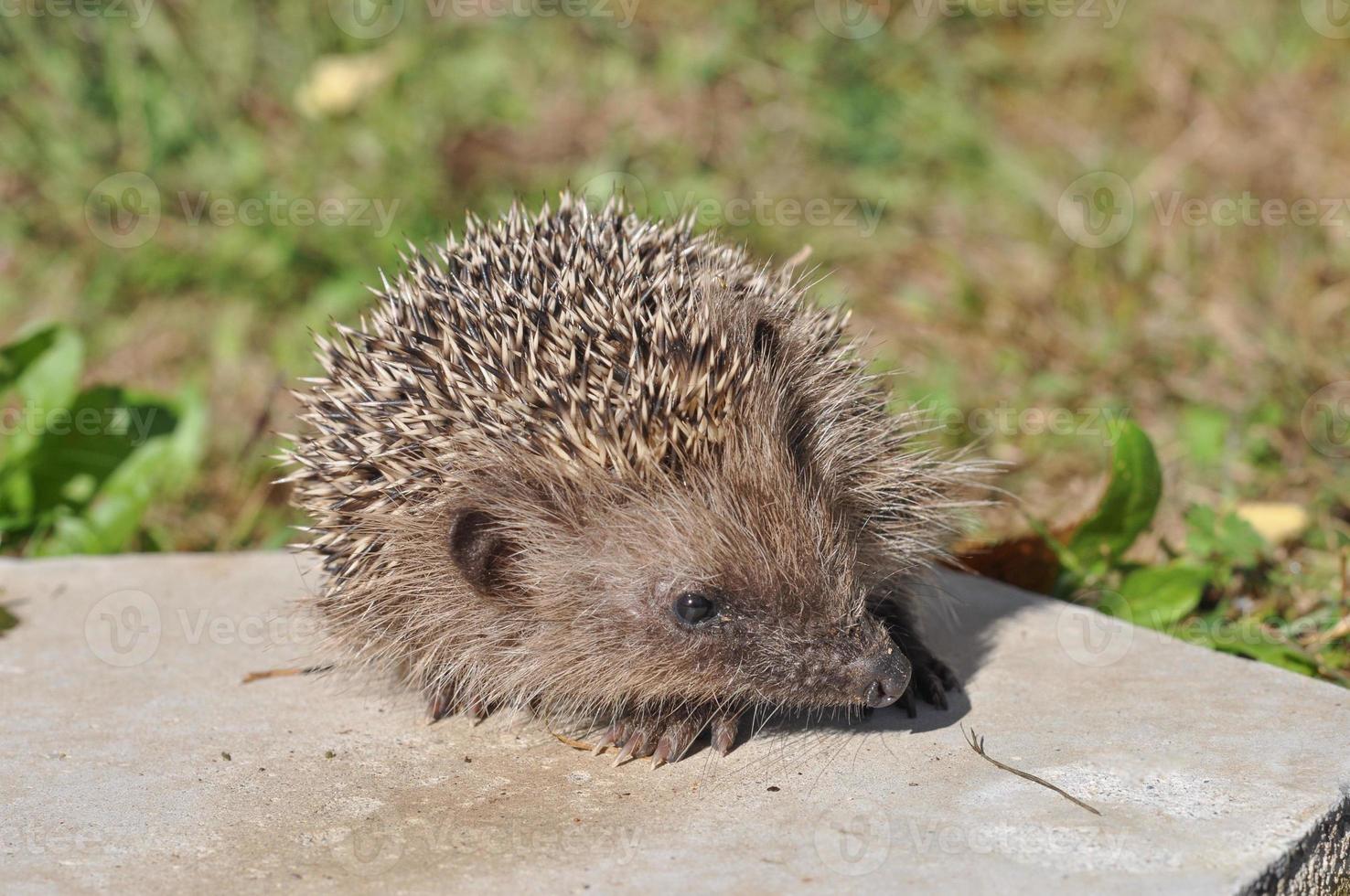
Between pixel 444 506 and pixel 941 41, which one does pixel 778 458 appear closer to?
pixel 444 506

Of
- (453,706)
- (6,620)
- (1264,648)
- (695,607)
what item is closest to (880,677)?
(695,607)

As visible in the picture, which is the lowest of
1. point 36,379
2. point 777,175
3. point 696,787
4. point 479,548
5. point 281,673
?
point 281,673

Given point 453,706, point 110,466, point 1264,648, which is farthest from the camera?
point 110,466

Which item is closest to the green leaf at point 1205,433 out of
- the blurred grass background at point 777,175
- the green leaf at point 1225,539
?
the blurred grass background at point 777,175

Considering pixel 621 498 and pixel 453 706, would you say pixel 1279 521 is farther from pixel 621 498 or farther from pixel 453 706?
pixel 453 706

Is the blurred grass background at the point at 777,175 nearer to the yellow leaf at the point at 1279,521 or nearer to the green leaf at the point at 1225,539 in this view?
the yellow leaf at the point at 1279,521

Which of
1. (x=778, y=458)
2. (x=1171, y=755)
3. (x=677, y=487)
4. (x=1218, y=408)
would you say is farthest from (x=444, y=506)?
(x=1218, y=408)
